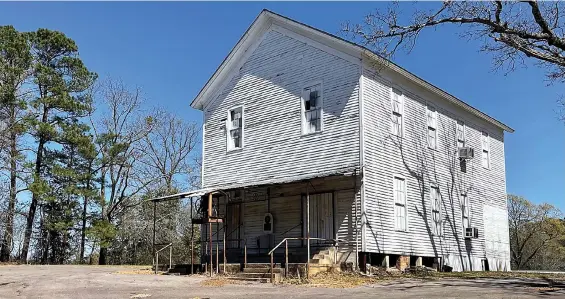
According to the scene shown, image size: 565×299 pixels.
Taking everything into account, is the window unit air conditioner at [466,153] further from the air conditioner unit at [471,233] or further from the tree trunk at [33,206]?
the tree trunk at [33,206]

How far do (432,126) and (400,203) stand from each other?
393 centimetres

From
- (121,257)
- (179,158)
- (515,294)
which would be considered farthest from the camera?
(179,158)

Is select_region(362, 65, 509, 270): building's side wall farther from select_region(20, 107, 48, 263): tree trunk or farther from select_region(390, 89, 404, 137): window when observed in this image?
select_region(20, 107, 48, 263): tree trunk

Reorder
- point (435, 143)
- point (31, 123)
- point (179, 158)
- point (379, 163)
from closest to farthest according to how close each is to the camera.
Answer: point (379, 163), point (435, 143), point (31, 123), point (179, 158)

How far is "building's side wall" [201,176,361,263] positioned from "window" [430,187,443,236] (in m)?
4.37

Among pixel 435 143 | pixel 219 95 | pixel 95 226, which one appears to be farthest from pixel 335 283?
pixel 95 226

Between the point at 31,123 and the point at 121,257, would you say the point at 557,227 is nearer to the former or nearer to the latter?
the point at 121,257

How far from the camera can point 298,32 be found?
1989 centimetres

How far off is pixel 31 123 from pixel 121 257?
34.5 ft

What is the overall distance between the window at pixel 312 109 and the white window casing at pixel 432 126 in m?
4.60

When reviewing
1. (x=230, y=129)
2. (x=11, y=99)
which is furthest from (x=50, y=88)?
(x=230, y=129)

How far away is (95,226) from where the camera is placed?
116 ft

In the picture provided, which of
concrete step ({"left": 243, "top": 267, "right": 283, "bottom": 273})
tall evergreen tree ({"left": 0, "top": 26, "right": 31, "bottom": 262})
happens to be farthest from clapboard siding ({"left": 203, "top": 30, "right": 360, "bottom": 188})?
tall evergreen tree ({"left": 0, "top": 26, "right": 31, "bottom": 262})

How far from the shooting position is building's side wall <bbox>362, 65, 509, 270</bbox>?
17.9 metres
